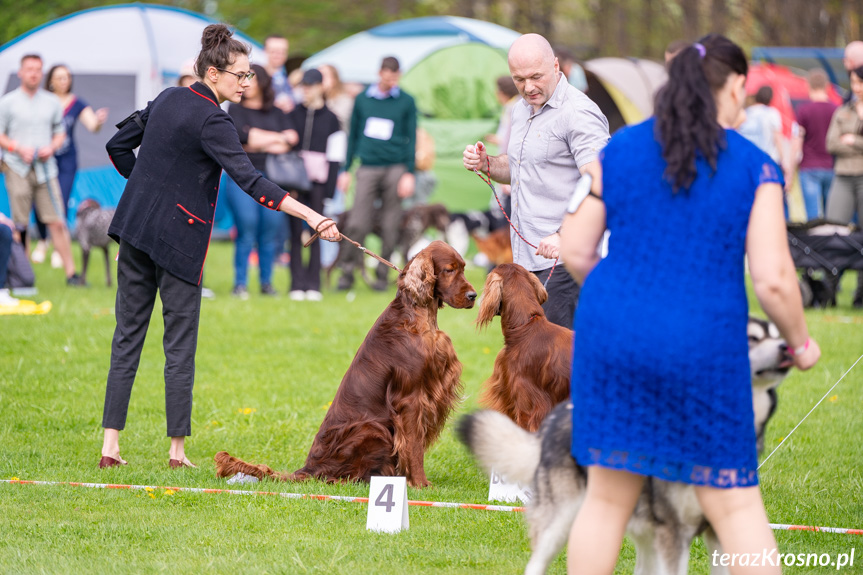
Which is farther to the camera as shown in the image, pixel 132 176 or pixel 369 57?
pixel 369 57

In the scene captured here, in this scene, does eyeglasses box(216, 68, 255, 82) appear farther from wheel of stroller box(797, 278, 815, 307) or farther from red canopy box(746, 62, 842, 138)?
red canopy box(746, 62, 842, 138)

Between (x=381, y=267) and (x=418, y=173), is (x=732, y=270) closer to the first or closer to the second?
(x=381, y=267)

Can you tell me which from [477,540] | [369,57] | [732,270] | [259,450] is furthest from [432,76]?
[732,270]

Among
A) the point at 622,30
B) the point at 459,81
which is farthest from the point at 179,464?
the point at 622,30

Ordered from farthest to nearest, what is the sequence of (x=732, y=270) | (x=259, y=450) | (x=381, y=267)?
(x=381, y=267), (x=259, y=450), (x=732, y=270)

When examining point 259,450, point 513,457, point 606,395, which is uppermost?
point 606,395

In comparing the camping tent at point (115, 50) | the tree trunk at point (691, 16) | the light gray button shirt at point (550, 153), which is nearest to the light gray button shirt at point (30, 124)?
the camping tent at point (115, 50)

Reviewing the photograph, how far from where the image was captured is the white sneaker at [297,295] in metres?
10.5

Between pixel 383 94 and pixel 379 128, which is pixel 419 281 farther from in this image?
pixel 383 94

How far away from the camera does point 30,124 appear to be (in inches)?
406

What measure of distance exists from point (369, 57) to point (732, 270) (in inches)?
615

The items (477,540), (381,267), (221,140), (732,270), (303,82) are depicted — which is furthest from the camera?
(381,267)

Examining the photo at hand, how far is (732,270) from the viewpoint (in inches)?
94.9

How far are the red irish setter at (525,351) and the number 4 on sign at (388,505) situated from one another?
74cm
